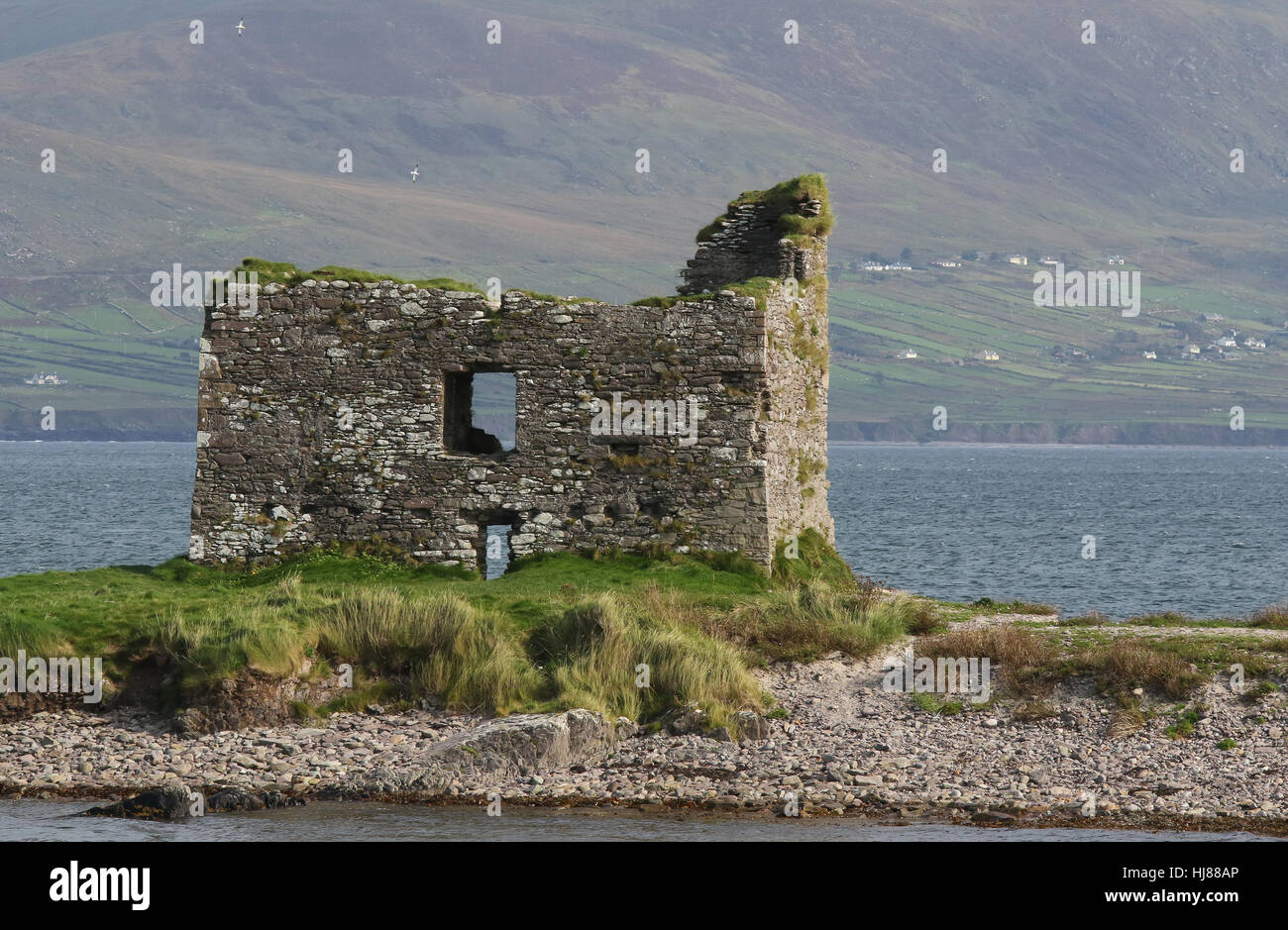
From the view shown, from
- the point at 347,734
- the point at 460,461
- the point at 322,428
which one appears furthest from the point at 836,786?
the point at 322,428

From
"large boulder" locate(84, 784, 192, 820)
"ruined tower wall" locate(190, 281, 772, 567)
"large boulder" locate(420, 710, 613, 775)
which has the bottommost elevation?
"large boulder" locate(84, 784, 192, 820)

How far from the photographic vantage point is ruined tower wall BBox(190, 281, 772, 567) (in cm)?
2395

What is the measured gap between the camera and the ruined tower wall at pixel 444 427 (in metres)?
24.0

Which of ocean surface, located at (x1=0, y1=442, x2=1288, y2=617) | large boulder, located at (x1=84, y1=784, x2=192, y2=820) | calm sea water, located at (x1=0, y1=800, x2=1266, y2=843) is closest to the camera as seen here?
calm sea water, located at (x1=0, y1=800, x2=1266, y2=843)

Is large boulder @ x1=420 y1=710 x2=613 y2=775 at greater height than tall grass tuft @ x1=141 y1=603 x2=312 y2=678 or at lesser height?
lesser

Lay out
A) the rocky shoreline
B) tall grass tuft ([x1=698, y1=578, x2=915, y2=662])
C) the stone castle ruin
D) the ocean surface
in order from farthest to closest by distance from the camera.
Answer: the ocean surface < the stone castle ruin < tall grass tuft ([x1=698, y1=578, x2=915, y2=662]) < the rocky shoreline

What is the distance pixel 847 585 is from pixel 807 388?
11.3 feet

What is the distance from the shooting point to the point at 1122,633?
2138cm

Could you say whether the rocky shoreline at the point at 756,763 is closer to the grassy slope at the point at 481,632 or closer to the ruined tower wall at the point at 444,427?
the grassy slope at the point at 481,632

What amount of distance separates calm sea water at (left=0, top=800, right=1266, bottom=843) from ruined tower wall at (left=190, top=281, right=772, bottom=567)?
7.90 m

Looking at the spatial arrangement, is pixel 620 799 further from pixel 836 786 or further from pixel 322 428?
pixel 322 428

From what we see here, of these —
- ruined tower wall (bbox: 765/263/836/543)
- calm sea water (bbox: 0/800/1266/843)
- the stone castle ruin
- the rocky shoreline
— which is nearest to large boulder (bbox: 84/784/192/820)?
calm sea water (bbox: 0/800/1266/843)

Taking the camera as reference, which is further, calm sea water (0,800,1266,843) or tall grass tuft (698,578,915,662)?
tall grass tuft (698,578,915,662)

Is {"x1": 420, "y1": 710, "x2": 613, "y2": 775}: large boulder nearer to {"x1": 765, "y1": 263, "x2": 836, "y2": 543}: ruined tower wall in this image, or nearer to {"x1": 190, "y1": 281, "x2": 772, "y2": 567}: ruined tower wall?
{"x1": 190, "y1": 281, "x2": 772, "y2": 567}: ruined tower wall
